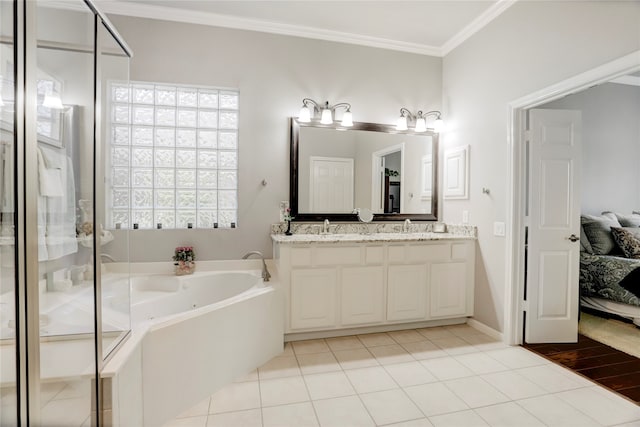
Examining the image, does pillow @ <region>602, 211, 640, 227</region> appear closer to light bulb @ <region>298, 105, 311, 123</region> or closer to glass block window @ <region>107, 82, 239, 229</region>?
light bulb @ <region>298, 105, 311, 123</region>

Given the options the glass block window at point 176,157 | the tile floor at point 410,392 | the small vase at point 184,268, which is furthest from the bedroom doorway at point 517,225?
the small vase at point 184,268

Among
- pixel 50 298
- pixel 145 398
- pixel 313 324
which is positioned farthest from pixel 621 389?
pixel 50 298

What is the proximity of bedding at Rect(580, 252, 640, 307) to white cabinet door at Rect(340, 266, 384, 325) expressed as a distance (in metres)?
2.14

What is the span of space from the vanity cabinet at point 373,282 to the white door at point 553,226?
22.4 inches

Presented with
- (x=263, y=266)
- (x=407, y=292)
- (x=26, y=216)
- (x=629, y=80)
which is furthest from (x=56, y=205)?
(x=629, y=80)

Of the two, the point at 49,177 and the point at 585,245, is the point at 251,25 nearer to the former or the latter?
the point at 49,177

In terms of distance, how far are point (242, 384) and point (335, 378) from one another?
61cm

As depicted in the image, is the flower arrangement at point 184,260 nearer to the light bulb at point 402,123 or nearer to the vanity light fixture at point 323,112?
the vanity light fixture at point 323,112

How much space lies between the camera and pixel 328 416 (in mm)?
1752

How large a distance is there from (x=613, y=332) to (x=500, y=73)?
255cm

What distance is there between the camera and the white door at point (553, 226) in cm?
260

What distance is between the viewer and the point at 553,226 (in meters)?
2.63

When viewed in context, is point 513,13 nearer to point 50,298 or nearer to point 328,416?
point 328,416

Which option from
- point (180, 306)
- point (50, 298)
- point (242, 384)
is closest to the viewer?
point (50, 298)
